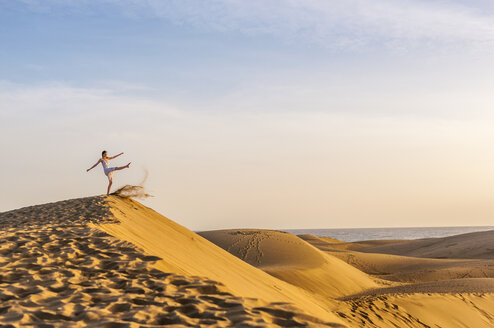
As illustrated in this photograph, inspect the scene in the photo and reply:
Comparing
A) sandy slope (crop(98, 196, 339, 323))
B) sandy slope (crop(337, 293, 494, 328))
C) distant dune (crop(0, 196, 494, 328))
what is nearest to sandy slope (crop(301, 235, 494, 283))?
distant dune (crop(0, 196, 494, 328))

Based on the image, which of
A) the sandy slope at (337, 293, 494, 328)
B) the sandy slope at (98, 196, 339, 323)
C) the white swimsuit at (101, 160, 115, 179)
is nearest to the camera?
the sandy slope at (98, 196, 339, 323)

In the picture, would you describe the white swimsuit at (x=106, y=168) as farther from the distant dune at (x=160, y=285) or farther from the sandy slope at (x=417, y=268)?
the sandy slope at (x=417, y=268)

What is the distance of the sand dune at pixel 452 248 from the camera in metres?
28.3

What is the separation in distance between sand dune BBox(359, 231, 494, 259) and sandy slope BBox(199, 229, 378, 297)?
42.1 feet

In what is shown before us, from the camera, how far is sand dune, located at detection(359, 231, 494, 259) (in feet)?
92.9

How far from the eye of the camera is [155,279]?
5930 mm

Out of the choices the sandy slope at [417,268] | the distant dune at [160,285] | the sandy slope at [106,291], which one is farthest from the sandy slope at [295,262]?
the sandy slope at [106,291]

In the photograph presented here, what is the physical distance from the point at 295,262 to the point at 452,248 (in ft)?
58.3

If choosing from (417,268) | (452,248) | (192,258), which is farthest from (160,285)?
(452,248)

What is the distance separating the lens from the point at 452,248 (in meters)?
30.8

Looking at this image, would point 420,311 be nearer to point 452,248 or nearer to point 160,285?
point 160,285

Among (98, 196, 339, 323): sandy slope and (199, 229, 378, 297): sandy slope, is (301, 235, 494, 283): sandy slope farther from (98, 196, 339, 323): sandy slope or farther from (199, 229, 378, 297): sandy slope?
(98, 196, 339, 323): sandy slope

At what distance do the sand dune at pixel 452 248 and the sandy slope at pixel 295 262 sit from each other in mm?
12844

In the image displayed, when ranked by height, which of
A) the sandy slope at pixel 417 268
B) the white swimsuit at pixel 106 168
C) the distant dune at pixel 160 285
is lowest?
the sandy slope at pixel 417 268
